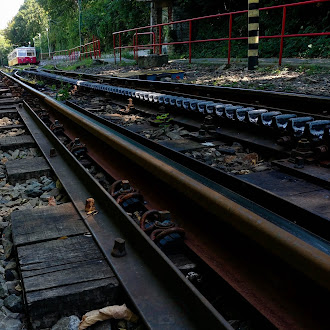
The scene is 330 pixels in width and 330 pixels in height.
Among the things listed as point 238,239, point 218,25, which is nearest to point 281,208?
point 238,239

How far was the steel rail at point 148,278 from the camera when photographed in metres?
1.42

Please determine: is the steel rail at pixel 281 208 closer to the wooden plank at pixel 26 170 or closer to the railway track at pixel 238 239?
the railway track at pixel 238 239

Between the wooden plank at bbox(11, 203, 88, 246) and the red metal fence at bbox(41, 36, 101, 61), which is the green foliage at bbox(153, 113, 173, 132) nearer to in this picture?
the wooden plank at bbox(11, 203, 88, 246)

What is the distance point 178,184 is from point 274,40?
53.1ft

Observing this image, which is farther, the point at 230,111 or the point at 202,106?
the point at 202,106

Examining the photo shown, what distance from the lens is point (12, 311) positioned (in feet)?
5.46

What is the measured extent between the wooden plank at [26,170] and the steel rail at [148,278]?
1.02 meters

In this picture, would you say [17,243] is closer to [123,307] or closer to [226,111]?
[123,307]

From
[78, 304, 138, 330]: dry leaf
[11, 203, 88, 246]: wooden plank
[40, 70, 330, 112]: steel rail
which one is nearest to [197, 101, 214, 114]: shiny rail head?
[40, 70, 330, 112]: steel rail

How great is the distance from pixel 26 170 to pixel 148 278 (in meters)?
2.17

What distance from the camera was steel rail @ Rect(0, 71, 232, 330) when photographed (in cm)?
142

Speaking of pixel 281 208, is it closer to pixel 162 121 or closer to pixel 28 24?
pixel 162 121

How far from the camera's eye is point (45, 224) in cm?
227

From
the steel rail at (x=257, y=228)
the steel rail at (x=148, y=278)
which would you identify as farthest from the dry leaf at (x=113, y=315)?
the steel rail at (x=257, y=228)
